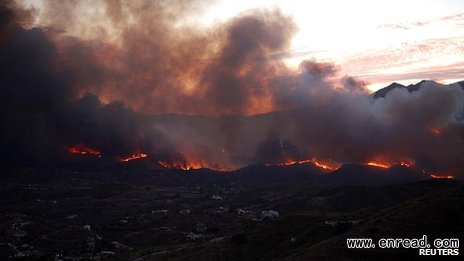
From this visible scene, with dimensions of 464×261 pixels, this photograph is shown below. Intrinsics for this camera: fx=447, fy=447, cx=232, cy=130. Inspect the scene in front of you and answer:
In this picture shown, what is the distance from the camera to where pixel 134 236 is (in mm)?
146375

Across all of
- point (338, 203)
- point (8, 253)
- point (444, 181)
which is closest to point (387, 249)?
point (8, 253)

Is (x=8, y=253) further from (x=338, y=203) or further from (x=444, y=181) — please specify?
(x=444, y=181)

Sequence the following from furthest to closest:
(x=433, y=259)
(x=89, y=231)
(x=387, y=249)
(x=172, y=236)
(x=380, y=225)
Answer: (x=89, y=231) < (x=172, y=236) < (x=380, y=225) < (x=387, y=249) < (x=433, y=259)

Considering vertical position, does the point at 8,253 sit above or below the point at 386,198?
below

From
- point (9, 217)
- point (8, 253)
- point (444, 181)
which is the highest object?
point (444, 181)

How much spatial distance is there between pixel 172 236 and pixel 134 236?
12.8m

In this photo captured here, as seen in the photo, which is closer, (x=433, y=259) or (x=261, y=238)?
(x=433, y=259)

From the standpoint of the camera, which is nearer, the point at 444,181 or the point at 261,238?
the point at 261,238

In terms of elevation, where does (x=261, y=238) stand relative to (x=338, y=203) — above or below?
below

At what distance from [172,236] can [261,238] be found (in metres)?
69.5

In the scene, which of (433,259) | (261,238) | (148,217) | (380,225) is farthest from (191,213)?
(433,259)

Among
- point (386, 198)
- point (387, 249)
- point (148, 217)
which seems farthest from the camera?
point (148, 217)

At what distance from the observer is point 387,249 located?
181 feet

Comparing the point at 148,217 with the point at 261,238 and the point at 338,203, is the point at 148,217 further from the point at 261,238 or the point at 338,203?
the point at 261,238
